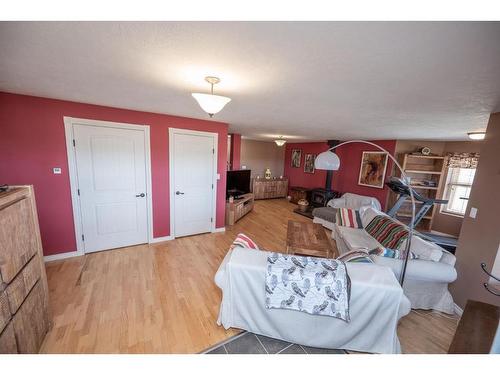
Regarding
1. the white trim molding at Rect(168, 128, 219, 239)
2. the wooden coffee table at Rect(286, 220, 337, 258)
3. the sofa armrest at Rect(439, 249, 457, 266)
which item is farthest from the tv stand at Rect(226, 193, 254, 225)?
the sofa armrest at Rect(439, 249, 457, 266)

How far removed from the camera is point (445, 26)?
0.84m

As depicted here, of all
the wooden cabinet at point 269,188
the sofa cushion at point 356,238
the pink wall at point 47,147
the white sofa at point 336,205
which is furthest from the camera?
the wooden cabinet at point 269,188

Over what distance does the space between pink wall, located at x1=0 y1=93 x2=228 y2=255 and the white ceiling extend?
307 mm

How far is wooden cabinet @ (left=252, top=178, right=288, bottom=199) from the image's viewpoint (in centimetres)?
723

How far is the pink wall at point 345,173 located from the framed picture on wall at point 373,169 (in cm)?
11

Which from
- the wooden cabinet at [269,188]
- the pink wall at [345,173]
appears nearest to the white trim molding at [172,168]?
the wooden cabinet at [269,188]

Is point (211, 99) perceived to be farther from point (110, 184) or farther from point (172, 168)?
point (110, 184)

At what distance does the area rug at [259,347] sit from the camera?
→ 5.31 feet

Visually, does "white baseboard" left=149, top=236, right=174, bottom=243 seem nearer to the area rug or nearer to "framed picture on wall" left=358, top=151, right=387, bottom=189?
the area rug

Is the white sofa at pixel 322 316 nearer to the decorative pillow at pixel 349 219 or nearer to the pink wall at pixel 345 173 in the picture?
the decorative pillow at pixel 349 219

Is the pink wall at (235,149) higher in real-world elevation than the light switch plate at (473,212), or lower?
higher
